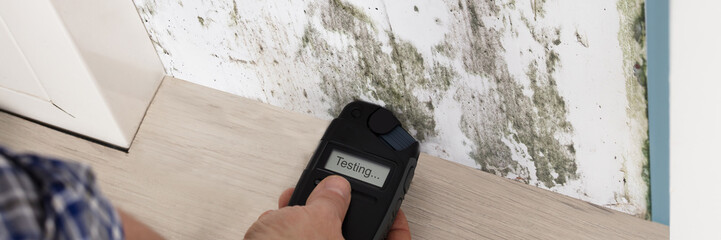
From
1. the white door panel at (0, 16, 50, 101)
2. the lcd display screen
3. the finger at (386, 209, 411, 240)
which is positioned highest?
the white door panel at (0, 16, 50, 101)

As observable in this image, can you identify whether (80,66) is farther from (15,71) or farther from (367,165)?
(367,165)

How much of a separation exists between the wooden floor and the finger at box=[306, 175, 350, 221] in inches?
3.3

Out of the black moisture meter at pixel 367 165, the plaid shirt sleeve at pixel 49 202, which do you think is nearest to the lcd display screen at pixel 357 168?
the black moisture meter at pixel 367 165

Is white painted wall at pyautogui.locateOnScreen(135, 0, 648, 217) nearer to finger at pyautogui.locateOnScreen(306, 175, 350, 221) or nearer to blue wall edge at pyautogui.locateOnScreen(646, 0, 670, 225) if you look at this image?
blue wall edge at pyautogui.locateOnScreen(646, 0, 670, 225)

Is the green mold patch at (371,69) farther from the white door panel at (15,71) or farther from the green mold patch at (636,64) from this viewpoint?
the white door panel at (15,71)

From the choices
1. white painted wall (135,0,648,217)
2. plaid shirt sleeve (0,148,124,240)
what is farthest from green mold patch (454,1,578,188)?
plaid shirt sleeve (0,148,124,240)

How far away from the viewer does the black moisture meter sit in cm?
49

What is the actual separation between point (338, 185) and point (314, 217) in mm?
55

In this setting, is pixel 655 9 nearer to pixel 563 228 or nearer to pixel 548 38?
pixel 548 38

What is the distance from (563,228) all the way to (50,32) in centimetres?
50

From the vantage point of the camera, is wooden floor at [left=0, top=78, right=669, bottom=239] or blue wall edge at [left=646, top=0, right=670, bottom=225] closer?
blue wall edge at [left=646, top=0, right=670, bottom=225]
